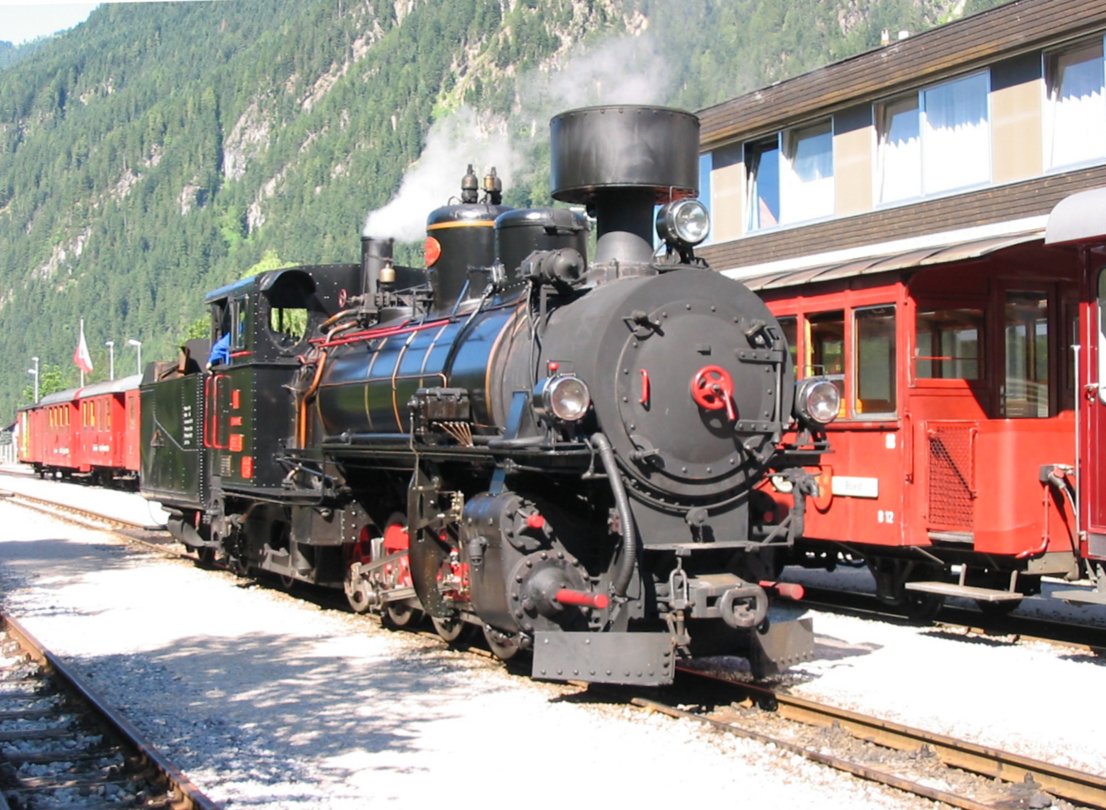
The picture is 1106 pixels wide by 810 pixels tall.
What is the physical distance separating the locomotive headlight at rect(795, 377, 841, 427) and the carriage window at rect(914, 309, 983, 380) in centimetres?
300

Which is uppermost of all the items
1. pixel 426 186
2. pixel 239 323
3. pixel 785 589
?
pixel 426 186

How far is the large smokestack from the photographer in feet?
27.8

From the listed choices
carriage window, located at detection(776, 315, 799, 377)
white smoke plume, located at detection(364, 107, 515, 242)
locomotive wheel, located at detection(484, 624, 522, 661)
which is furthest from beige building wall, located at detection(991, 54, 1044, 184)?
locomotive wheel, located at detection(484, 624, 522, 661)

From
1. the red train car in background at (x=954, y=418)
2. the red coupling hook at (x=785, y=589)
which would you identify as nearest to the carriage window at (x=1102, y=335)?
the red train car in background at (x=954, y=418)

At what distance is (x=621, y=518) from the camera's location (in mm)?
7344

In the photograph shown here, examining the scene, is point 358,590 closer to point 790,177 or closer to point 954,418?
point 954,418

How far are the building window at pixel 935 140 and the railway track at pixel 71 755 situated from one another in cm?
1250

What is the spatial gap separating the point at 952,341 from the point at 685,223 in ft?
12.6

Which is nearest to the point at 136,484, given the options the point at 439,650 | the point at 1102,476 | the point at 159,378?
the point at 159,378

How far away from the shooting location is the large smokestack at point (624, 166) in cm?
848

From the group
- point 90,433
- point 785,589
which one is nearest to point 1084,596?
point 785,589

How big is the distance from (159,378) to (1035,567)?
37.1 feet

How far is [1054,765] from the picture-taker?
6.03 meters

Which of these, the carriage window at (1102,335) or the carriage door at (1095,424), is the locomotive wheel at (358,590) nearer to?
the carriage door at (1095,424)
